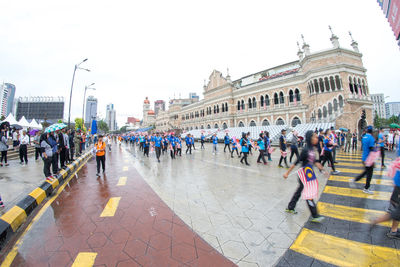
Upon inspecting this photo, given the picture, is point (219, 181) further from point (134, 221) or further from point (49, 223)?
point (49, 223)

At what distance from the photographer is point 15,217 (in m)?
3.11

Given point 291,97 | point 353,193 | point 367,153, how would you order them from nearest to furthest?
point 353,193 → point 367,153 → point 291,97

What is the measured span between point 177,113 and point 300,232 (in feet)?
185

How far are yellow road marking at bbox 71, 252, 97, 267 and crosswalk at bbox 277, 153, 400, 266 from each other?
248 cm

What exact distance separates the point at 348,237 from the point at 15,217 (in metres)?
5.84

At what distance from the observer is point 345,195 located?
4352 mm

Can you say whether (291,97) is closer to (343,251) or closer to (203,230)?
(343,251)

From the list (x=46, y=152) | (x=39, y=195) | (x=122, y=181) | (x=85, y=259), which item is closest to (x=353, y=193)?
(x=85, y=259)

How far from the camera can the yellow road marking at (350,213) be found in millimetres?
3172

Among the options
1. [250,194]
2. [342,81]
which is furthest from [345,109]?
[250,194]

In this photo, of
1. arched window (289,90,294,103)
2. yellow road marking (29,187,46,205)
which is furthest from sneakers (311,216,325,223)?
arched window (289,90,294,103)

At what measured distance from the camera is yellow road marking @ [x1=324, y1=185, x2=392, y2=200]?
Answer: 4.19 m

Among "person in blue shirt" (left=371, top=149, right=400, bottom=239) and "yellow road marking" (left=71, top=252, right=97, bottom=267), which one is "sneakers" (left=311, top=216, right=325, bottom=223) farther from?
"yellow road marking" (left=71, top=252, right=97, bottom=267)

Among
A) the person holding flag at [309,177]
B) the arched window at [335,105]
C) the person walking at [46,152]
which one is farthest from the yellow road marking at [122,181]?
the arched window at [335,105]
